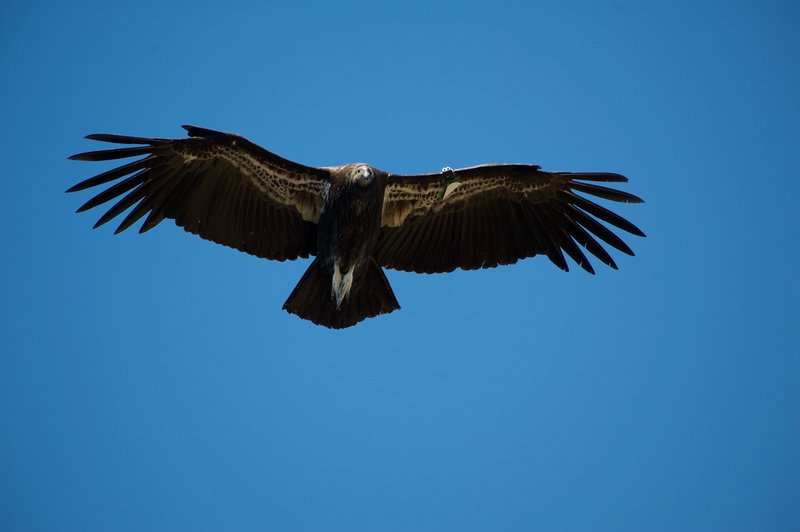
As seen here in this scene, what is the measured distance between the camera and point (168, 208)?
34.2ft

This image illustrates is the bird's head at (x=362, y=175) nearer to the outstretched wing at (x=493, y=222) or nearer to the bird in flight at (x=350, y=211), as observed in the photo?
the bird in flight at (x=350, y=211)

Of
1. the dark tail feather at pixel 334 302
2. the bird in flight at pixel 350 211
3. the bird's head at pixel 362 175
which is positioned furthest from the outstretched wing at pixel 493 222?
the bird's head at pixel 362 175

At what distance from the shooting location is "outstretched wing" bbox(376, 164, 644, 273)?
11.3m

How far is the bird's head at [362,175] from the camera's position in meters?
10.3

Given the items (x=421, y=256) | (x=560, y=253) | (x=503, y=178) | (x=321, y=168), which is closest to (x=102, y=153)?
(x=321, y=168)

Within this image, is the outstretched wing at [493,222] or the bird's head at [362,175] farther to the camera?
the outstretched wing at [493,222]

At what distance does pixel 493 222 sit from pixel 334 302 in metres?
2.28

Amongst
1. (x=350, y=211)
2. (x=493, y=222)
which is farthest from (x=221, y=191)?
(x=493, y=222)

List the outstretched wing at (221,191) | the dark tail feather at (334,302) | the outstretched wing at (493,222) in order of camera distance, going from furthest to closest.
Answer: the outstretched wing at (493,222) → the dark tail feather at (334,302) → the outstretched wing at (221,191)

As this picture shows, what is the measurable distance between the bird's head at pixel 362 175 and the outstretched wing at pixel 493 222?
87 centimetres

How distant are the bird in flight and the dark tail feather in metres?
0.01

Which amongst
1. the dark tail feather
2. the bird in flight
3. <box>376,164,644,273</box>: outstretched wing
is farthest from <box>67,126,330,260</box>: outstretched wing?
<box>376,164,644,273</box>: outstretched wing

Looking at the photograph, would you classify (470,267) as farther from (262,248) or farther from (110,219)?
(110,219)

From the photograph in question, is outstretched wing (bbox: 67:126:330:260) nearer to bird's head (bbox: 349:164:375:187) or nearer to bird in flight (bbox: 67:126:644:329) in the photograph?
bird in flight (bbox: 67:126:644:329)
